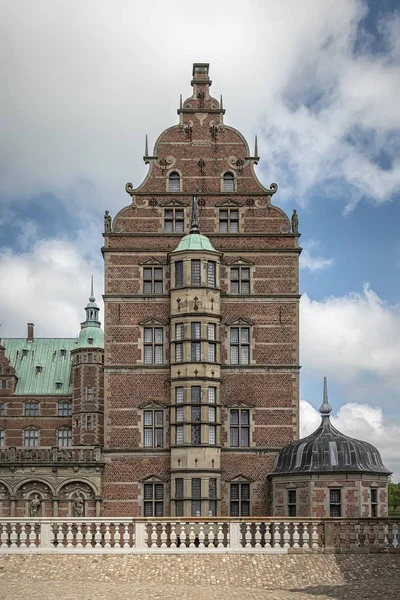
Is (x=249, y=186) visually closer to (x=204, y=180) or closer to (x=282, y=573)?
(x=204, y=180)

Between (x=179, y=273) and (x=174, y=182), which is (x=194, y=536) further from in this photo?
(x=174, y=182)

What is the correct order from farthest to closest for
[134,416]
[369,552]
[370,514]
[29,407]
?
[29,407], [134,416], [370,514], [369,552]

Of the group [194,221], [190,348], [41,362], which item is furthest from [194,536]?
→ [41,362]

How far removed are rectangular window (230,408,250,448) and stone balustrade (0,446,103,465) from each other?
546 centimetres

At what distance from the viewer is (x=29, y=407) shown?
6638 centimetres

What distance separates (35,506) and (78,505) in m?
1.81

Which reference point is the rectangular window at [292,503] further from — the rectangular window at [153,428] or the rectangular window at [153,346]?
the rectangular window at [153,346]

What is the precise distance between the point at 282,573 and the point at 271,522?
73.2 inches

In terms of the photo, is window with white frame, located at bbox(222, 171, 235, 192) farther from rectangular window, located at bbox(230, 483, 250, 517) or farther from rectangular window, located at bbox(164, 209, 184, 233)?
rectangular window, located at bbox(230, 483, 250, 517)

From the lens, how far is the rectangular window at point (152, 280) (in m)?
41.7

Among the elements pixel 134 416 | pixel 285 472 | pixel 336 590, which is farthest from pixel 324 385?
pixel 336 590

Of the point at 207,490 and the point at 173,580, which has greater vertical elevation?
the point at 207,490

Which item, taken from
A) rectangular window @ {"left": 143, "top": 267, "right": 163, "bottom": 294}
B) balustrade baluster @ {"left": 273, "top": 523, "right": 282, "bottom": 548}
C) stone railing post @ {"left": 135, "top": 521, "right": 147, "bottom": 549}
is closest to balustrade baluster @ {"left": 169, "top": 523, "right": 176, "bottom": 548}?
stone railing post @ {"left": 135, "top": 521, "right": 147, "bottom": 549}

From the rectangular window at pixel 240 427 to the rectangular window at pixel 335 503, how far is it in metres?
4.57
